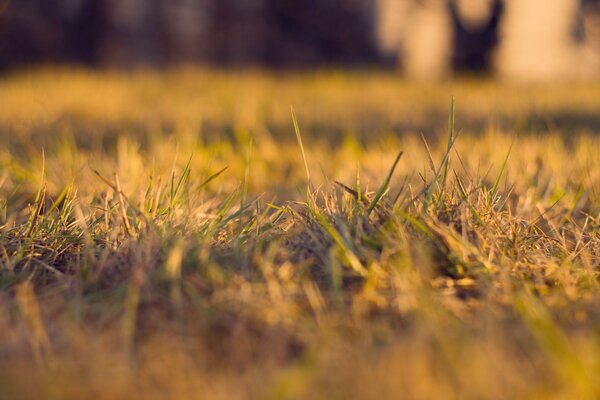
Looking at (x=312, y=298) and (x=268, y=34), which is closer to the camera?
(x=312, y=298)

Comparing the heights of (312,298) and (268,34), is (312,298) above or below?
above

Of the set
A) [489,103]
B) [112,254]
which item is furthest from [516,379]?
[489,103]

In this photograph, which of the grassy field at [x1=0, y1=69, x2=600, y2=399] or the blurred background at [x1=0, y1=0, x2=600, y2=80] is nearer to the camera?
the grassy field at [x1=0, y1=69, x2=600, y2=399]

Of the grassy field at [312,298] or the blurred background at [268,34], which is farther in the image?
the blurred background at [268,34]

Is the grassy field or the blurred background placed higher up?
the grassy field

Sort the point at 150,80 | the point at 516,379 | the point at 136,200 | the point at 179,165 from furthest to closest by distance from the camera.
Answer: the point at 150,80, the point at 179,165, the point at 136,200, the point at 516,379

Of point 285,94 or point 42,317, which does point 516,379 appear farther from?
point 285,94

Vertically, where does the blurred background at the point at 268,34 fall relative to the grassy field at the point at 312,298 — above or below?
below

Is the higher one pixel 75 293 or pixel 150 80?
pixel 75 293
